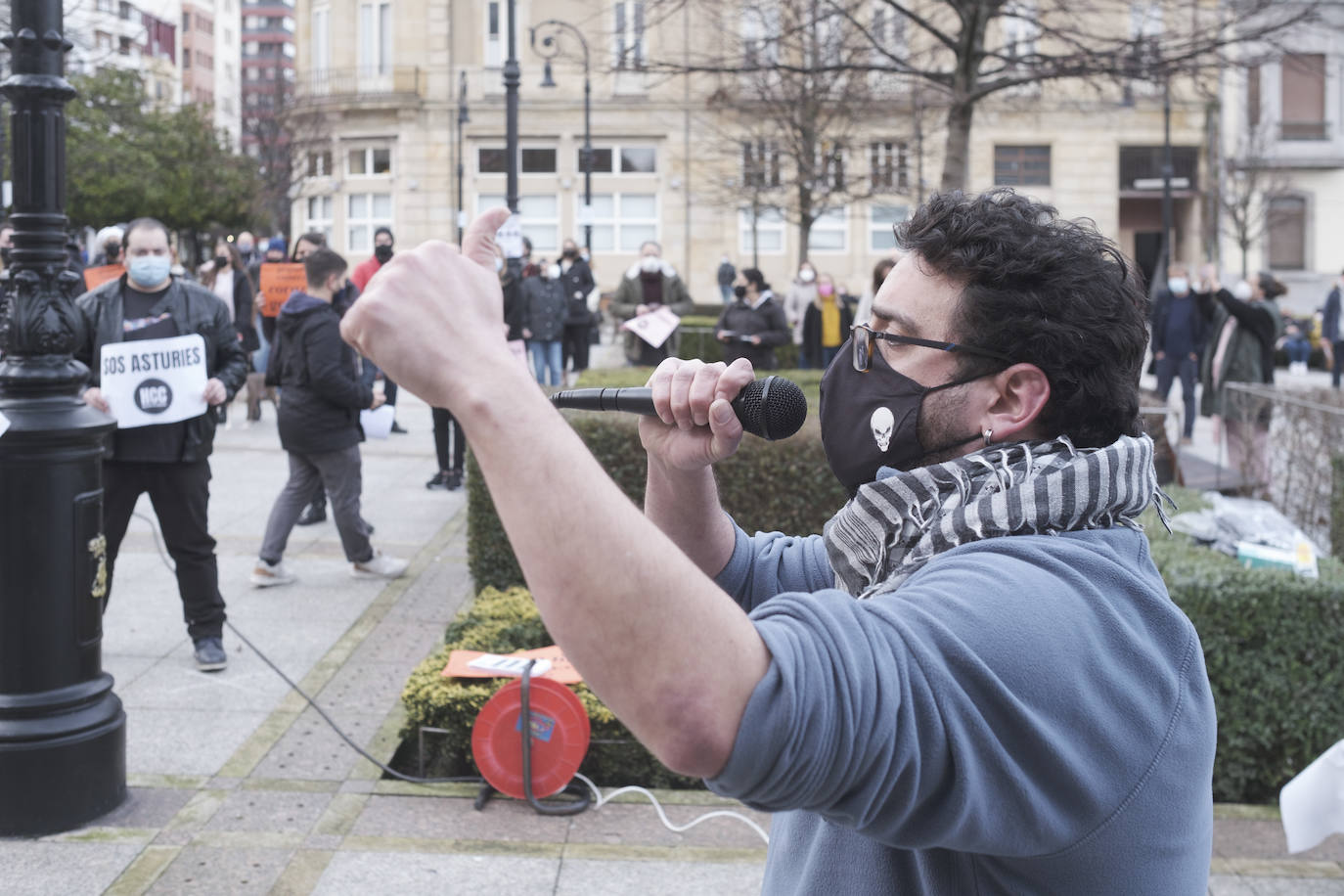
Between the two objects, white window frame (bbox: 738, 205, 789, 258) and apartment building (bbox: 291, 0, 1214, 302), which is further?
white window frame (bbox: 738, 205, 789, 258)

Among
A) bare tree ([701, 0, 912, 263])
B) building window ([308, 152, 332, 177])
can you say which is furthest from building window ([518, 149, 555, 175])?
bare tree ([701, 0, 912, 263])

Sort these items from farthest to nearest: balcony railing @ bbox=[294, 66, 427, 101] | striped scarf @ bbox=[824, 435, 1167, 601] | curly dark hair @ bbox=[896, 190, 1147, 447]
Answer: balcony railing @ bbox=[294, 66, 427, 101], curly dark hair @ bbox=[896, 190, 1147, 447], striped scarf @ bbox=[824, 435, 1167, 601]

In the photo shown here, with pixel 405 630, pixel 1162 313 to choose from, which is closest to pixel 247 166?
pixel 1162 313

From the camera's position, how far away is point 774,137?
26484 millimetres

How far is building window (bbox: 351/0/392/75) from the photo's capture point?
147 feet

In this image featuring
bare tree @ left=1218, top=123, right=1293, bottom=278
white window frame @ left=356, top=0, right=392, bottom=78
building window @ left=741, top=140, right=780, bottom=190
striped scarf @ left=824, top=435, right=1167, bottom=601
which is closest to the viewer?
striped scarf @ left=824, top=435, right=1167, bottom=601

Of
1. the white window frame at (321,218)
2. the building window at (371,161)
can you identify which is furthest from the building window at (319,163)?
the white window frame at (321,218)

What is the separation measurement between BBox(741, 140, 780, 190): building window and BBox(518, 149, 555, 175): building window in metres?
14.8

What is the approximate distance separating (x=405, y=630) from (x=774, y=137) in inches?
820

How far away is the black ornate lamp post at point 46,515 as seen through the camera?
4543mm

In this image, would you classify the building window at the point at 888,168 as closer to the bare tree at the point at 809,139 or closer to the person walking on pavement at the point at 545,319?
the bare tree at the point at 809,139

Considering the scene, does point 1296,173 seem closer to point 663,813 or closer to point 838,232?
point 838,232

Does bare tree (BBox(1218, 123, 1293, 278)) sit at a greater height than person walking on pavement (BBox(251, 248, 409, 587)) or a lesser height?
greater

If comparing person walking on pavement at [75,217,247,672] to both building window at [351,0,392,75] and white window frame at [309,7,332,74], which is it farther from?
white window frame at [309,7,332,74]
